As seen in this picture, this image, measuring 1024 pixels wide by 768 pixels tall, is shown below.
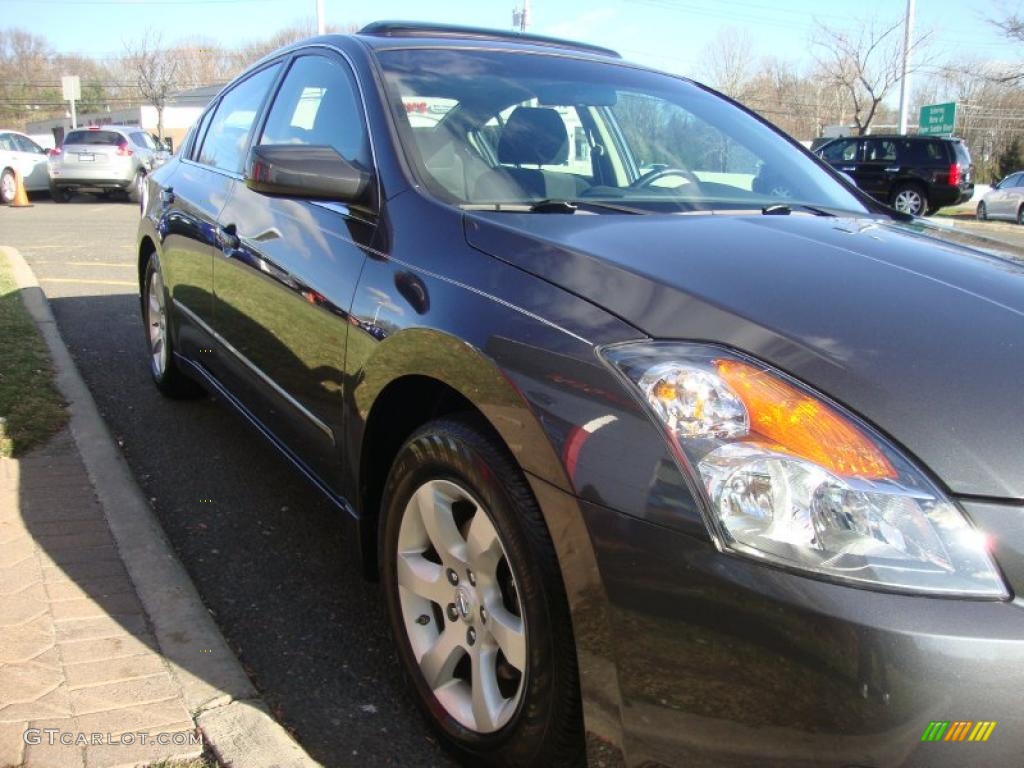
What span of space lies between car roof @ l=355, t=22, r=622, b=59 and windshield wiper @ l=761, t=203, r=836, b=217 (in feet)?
3.64

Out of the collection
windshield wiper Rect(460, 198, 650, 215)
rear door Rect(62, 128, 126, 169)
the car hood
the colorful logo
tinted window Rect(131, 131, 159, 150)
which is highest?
tinted window Rect(131, 131, 159, 150)

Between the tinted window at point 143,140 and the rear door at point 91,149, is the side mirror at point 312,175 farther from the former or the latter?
the tinted window at point 143,140

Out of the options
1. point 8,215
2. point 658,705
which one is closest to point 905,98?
point 8,215

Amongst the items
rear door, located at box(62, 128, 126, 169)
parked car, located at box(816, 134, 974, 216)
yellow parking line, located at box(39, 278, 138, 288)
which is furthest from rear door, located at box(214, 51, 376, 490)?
parked car, located at box(816, 134, 974, 216)

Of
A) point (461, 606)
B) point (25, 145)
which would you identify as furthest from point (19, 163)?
point (461, 606)

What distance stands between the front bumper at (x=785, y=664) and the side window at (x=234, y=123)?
284 cm

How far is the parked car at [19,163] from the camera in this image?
1780 cm

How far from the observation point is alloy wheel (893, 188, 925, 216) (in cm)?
2111

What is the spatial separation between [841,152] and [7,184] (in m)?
18.8

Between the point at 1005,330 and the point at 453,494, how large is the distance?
3.91ft

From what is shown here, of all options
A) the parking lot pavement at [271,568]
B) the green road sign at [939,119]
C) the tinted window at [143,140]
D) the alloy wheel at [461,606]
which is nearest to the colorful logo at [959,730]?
the alloy wheel at [461,606]

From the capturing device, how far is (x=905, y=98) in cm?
2939

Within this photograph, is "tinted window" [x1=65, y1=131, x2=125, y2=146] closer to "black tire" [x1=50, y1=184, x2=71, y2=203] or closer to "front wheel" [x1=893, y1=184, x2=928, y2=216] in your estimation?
"black tire" [x1=50, y1=184, x2=71, y2=203]

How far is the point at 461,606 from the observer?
2.12 m
